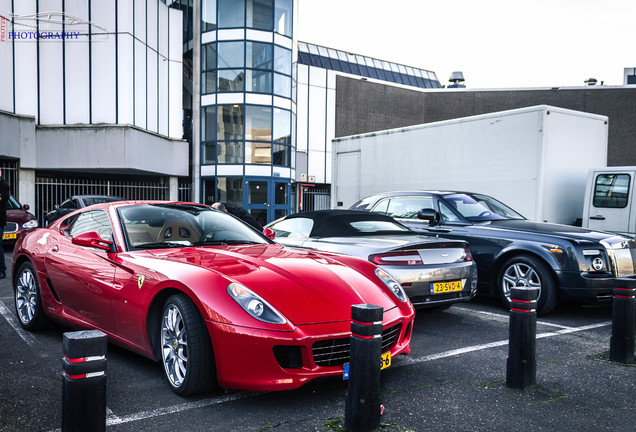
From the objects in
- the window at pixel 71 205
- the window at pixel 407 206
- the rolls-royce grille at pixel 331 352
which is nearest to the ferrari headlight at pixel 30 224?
the window at pixel 71 205

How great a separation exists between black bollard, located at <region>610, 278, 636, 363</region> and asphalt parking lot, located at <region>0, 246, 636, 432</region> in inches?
4.9

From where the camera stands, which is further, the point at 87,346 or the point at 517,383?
the point at 517,383

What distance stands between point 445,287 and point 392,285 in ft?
5.14

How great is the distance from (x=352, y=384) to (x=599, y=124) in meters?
8.98

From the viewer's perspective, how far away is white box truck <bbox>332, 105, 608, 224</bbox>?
28.1ft

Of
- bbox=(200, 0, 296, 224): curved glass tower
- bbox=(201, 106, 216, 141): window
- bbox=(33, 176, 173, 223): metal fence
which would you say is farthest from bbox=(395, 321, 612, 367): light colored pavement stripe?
bbox=(201, 106, 216, 141): window

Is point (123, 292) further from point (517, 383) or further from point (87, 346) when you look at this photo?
point (517, 383)

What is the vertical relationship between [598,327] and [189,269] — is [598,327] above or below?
below

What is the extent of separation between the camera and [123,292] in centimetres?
377

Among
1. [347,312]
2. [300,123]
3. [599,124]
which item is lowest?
[347,312]

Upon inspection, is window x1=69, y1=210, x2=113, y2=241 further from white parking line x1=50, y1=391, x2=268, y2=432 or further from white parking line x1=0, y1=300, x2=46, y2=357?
white parking line x1=50, y1=391, x2=268, y2=432

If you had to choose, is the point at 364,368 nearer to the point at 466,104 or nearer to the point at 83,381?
the point at 83,381

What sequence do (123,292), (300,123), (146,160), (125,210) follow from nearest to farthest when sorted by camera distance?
(123,292) < (125,210) < (146,160) < (300,123)

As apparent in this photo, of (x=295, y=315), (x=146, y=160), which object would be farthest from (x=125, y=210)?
(x=146, y=160)
